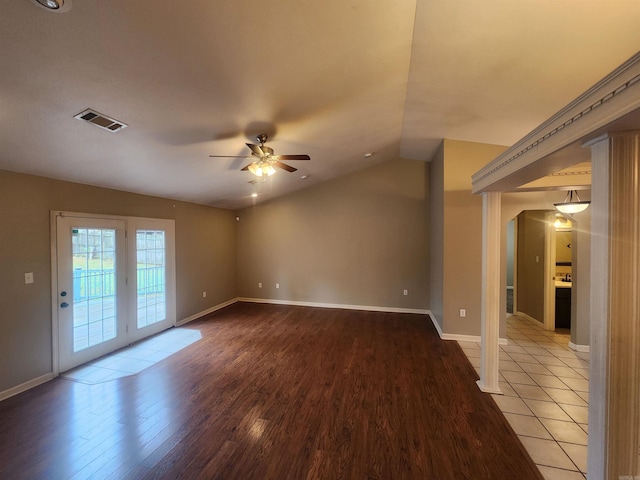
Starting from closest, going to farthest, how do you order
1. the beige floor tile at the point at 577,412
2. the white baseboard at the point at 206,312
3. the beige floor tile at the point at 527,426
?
the beige floor tile at the point at 527,426 < the beige floor tile at the point at 577,412 < the white baseboard at the point at 206,312

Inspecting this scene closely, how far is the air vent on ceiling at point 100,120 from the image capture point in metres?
2.17

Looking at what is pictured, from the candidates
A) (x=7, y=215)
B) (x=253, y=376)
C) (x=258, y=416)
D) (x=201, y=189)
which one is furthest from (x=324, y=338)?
(x=7, y=215)

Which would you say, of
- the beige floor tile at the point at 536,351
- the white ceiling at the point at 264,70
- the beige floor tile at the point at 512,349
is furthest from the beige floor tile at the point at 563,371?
the white ceiling at the point at 264,70

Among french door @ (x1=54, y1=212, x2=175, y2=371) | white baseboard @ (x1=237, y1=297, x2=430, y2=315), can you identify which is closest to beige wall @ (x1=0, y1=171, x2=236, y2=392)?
french door @ (x1=54, y1=212, x2=175, y2=371)

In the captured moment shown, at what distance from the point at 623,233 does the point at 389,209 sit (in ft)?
15.9

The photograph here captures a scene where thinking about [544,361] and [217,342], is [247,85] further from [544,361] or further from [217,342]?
[544,361]

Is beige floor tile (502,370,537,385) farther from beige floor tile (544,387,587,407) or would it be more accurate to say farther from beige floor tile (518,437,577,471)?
beige floor tile (518,437,577,471)

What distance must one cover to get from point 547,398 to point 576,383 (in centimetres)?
65

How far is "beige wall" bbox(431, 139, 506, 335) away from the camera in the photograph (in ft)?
14.1

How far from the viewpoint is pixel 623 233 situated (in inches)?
47.8

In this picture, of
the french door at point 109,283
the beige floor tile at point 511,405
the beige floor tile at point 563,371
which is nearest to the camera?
the beige floor tile at point 511,405

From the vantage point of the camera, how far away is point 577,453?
2.07 meters

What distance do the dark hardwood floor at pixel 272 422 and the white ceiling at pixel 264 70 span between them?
2656 millimetres

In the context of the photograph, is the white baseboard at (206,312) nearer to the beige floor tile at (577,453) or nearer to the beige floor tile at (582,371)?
the beige floor tile at (577,453)
